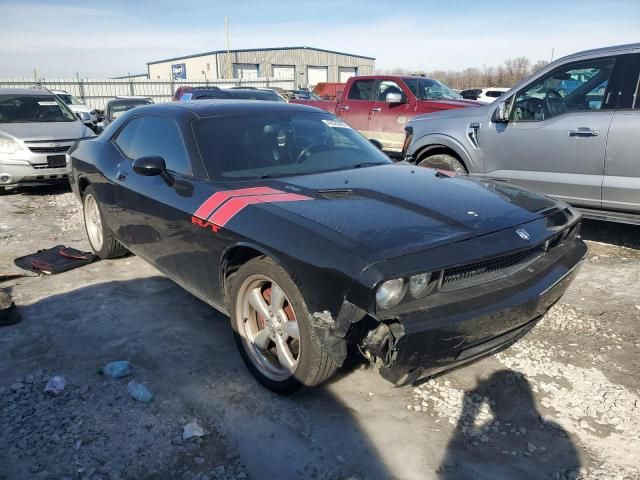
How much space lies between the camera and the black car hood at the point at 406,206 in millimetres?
2373

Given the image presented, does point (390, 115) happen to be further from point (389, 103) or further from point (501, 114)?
point (501, 114)

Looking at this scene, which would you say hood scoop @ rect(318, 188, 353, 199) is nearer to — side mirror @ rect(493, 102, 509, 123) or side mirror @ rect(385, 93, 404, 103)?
side mirror @ rect(493, 102, 509, 123)

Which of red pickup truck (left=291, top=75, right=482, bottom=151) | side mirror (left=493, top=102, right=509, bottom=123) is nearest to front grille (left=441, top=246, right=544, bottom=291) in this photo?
side mirror (left=493, top=102, right=509, bottom=123)

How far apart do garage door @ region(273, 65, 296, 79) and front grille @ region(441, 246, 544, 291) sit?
54.1 meters

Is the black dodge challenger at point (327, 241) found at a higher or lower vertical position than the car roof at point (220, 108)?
lower

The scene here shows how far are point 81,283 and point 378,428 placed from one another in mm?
3080

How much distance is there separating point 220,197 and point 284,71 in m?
54.3

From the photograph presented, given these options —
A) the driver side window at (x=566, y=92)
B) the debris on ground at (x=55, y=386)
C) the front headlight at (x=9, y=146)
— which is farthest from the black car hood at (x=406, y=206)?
the front headlight at (x=9, y=146)

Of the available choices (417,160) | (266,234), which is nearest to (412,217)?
(266,234)

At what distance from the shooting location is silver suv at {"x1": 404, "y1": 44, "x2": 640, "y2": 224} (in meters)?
4.66

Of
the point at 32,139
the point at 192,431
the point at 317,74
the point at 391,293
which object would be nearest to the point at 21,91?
the point at 32,139

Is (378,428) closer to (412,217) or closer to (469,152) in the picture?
(412,217)

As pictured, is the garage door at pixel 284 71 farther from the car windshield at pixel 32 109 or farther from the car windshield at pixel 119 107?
the car windshield at pixel 32 109

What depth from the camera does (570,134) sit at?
194 inches
